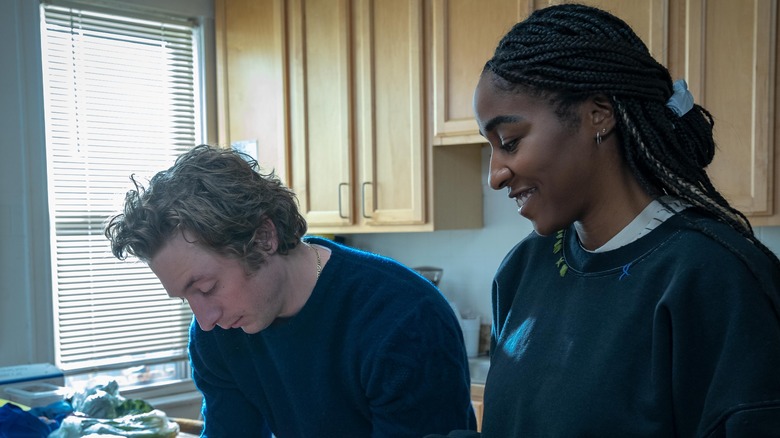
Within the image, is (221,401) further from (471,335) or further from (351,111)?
(351,111)

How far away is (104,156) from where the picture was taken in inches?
133

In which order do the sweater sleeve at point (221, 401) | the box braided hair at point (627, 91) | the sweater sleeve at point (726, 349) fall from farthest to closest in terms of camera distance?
the sweater sleeve at point (221, 401) → the box braided hair at point (627, 91) → the sweater sleeve at point (726, 349)

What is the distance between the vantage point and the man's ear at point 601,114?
90 cm

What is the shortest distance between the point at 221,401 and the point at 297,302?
1.08 feet

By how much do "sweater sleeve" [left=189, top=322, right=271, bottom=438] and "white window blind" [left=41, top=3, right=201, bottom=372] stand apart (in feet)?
6.15

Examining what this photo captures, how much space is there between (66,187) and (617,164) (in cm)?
285

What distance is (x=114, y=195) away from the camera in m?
3.41

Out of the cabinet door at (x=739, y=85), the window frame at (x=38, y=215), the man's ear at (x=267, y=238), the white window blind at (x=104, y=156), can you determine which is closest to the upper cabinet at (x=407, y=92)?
the cabinet door at (x=739, y=85)

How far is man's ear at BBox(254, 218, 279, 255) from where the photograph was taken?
1.40 metres

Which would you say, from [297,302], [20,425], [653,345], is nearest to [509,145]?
[653,345]

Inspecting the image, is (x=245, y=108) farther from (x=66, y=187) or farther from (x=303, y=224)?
(x=303, y=224)

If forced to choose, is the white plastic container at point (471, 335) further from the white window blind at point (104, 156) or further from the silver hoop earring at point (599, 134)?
the silver hoop earring at point (599, 134)

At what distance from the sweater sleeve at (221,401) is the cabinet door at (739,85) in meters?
1.47

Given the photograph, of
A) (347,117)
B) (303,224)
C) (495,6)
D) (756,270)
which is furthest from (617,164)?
(347,117)
